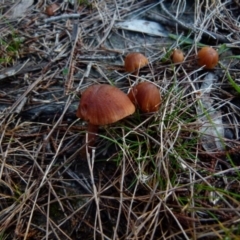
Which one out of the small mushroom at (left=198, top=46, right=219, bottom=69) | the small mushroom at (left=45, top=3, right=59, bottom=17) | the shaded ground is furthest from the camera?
the small mushroom at (left=45, top=3, right=59, bottom=17)

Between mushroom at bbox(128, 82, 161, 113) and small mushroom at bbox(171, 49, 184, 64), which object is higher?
mushroom at bbox(128, 82, 161, 113)

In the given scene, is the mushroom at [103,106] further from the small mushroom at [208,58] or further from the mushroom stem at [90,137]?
the small mushroom at [208,58]

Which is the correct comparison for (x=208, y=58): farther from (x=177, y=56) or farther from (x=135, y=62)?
(x=135, y=62)

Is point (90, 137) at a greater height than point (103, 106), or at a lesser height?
lesser

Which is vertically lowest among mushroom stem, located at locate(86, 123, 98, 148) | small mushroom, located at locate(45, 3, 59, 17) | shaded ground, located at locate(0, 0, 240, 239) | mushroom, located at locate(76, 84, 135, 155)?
shaded ground, located at locate(0, 0, 240, 239)

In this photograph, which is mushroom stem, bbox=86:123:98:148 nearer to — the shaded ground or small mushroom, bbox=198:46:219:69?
the shaded ground

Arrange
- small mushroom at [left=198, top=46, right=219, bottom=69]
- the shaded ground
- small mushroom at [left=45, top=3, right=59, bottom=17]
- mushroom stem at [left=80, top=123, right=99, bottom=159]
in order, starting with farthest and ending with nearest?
small mushroom at [left=45, top=3, right=59, bottom=17] → small mushroom at [left=198, top=46, right=219, bottom=69] → mushroom stem at [left=80, top=123, right=99, bottom=159] → the shaded ground

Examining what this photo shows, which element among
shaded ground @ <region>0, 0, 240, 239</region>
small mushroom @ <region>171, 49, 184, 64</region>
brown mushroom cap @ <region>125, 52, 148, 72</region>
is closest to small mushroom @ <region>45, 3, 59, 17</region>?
shaded ground @ <region>0, 0, 240, 239</region>

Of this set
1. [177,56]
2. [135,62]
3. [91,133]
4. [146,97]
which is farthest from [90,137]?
[177,56]
